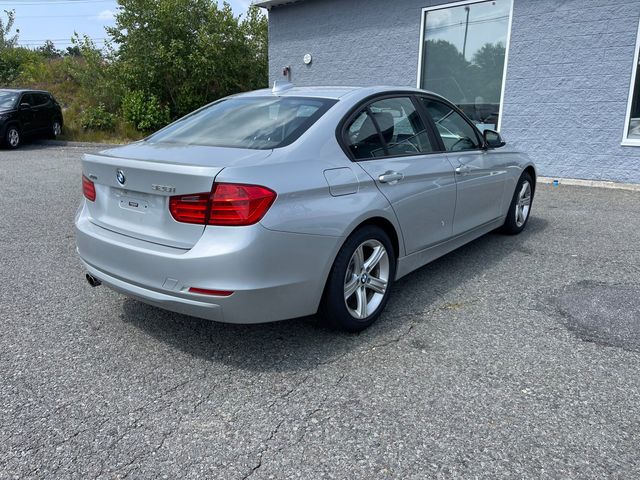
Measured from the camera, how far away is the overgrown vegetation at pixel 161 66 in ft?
55.2

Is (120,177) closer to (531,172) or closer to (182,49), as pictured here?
(531,172)

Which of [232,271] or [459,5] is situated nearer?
[232,271]

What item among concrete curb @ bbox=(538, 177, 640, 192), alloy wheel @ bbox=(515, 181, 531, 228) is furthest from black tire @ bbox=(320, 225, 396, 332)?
concrete curb @ bbox=(538, 177, 640, 192)

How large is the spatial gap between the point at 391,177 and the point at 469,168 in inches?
49.2

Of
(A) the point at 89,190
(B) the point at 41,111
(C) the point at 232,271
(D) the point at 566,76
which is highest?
(D) the point at 566,76

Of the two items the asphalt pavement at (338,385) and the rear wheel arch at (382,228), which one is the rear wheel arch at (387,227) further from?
the asphalt pavement at (338,385)

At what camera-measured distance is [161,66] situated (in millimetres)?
17203

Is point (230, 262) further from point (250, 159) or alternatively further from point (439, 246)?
point (439, 246)

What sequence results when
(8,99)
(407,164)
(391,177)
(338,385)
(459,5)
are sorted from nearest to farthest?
1. (338,385)
2. (391,177)
3. (407,164)
4. (459,5)
5. (8,99)

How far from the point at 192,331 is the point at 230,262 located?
0.98 m

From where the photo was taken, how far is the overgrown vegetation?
55.2 ft

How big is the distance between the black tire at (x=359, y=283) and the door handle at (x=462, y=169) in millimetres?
1108

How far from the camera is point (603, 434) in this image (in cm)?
245

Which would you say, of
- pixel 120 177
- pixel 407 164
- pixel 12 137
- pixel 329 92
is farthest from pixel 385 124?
pixel 12 137
